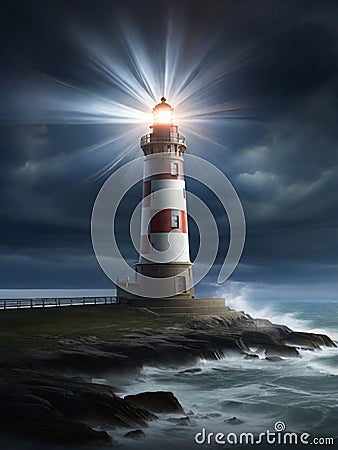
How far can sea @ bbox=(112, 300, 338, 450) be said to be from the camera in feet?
45.1

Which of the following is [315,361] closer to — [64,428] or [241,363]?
[241,363]

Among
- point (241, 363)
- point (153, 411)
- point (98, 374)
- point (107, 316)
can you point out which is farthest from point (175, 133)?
point (153, 411)

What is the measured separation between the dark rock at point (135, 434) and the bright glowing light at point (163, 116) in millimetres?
30178

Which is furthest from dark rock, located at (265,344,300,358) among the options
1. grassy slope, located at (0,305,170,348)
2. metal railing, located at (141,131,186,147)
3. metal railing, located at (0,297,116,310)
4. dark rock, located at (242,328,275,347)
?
metal railing, located at (141,131,186,147)

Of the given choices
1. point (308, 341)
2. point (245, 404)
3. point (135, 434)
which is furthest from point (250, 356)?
point (135, 434)

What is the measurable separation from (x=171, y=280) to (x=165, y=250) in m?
2.36

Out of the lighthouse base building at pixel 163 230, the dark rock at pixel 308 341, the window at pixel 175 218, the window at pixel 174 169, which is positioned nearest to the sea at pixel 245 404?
the dark rock at pixel 308 341

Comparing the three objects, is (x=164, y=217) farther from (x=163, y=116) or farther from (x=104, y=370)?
(x=104, y=370)

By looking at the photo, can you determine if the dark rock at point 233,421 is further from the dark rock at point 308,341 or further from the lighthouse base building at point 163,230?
the lighthouse base building at point 163,230

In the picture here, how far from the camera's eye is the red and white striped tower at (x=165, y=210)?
37844mm

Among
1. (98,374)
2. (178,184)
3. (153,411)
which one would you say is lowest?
(153,411)

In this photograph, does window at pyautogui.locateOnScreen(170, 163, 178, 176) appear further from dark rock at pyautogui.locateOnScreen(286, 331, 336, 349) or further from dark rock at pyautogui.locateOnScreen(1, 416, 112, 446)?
dark rock at pyautogui.locateOnScreen(1, 416, 112, 446)

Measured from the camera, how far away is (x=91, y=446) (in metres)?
11.8

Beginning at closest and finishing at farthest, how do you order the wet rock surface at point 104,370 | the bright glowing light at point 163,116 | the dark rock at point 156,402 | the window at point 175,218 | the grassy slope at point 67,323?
the wet rock surface at point 104,370, the dark rock at point 156,402, the grassy slope at point 67,323, the window at point 175,218, the bright glowing light at point 163,116
